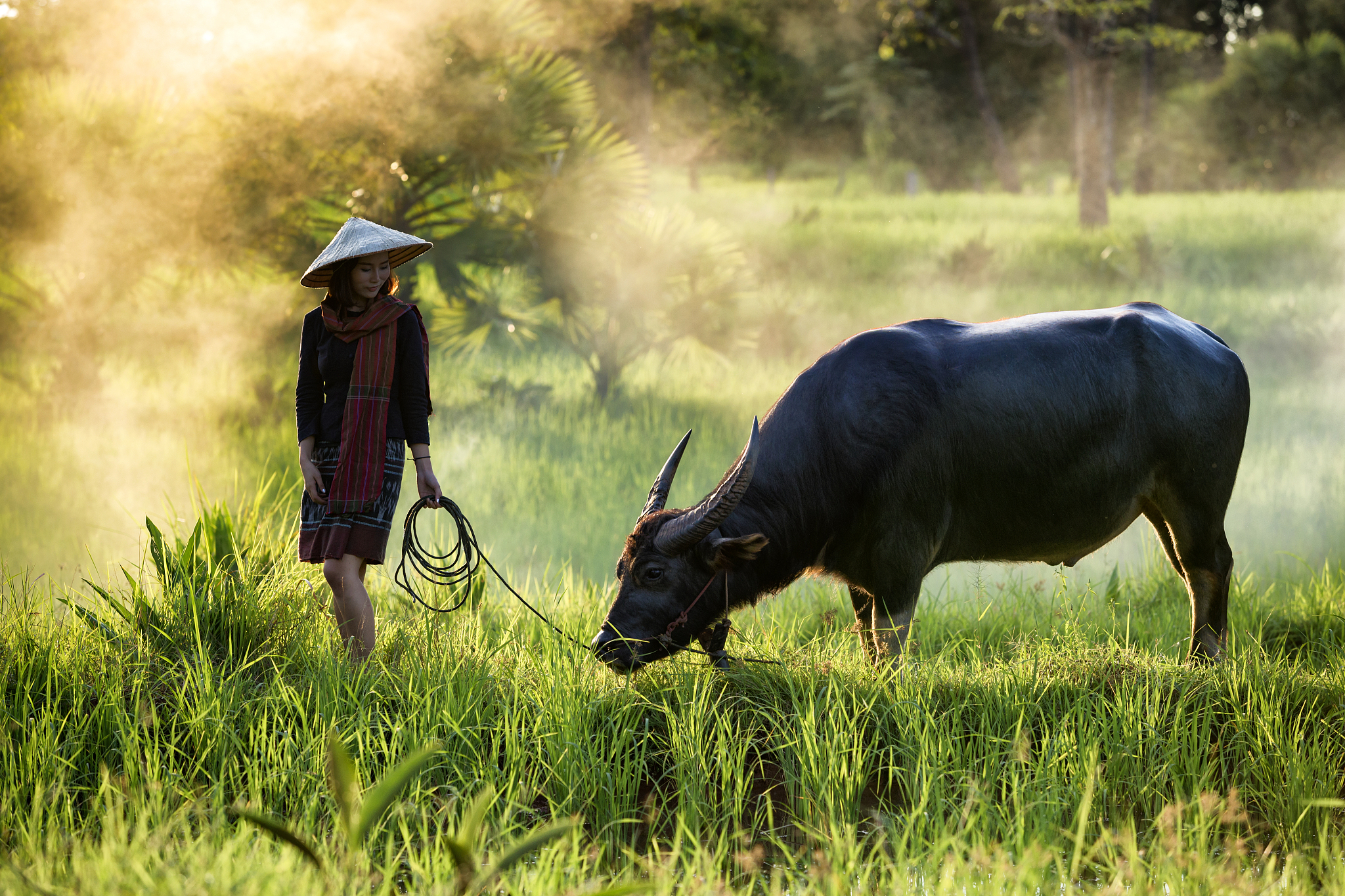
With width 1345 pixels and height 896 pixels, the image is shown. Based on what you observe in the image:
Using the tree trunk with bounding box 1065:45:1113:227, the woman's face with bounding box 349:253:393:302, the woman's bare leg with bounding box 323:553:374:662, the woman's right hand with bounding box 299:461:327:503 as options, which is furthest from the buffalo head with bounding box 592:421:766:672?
the tree trunk with bounding box 1065:45:1113:227

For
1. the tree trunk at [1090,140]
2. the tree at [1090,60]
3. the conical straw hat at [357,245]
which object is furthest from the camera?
the tree trunk at [1090,140]

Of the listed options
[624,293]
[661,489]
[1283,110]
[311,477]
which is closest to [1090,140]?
[624,293]

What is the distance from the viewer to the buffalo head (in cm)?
341

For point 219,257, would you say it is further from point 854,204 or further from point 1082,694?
point 854,204

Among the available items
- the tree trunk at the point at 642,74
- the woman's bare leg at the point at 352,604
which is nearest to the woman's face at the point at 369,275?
the woman's bare leg at the point at 352,604

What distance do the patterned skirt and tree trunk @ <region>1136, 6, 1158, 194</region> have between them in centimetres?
2153

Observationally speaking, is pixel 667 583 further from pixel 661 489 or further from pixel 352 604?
pixel 352 604

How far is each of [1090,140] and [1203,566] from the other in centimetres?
1231

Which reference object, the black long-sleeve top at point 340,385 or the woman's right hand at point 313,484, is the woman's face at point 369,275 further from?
the woman's right hand at point 313,484

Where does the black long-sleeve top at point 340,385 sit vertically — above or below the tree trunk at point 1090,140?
below

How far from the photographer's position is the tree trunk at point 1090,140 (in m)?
14.8

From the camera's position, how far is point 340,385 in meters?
3.59

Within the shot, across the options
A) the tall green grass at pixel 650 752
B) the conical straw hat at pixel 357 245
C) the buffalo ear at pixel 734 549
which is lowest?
the tall green grass at pixel 650 752

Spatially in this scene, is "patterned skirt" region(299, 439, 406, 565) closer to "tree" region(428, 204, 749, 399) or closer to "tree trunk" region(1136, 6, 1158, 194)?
"tree" region(428, 204, 749, 399)
